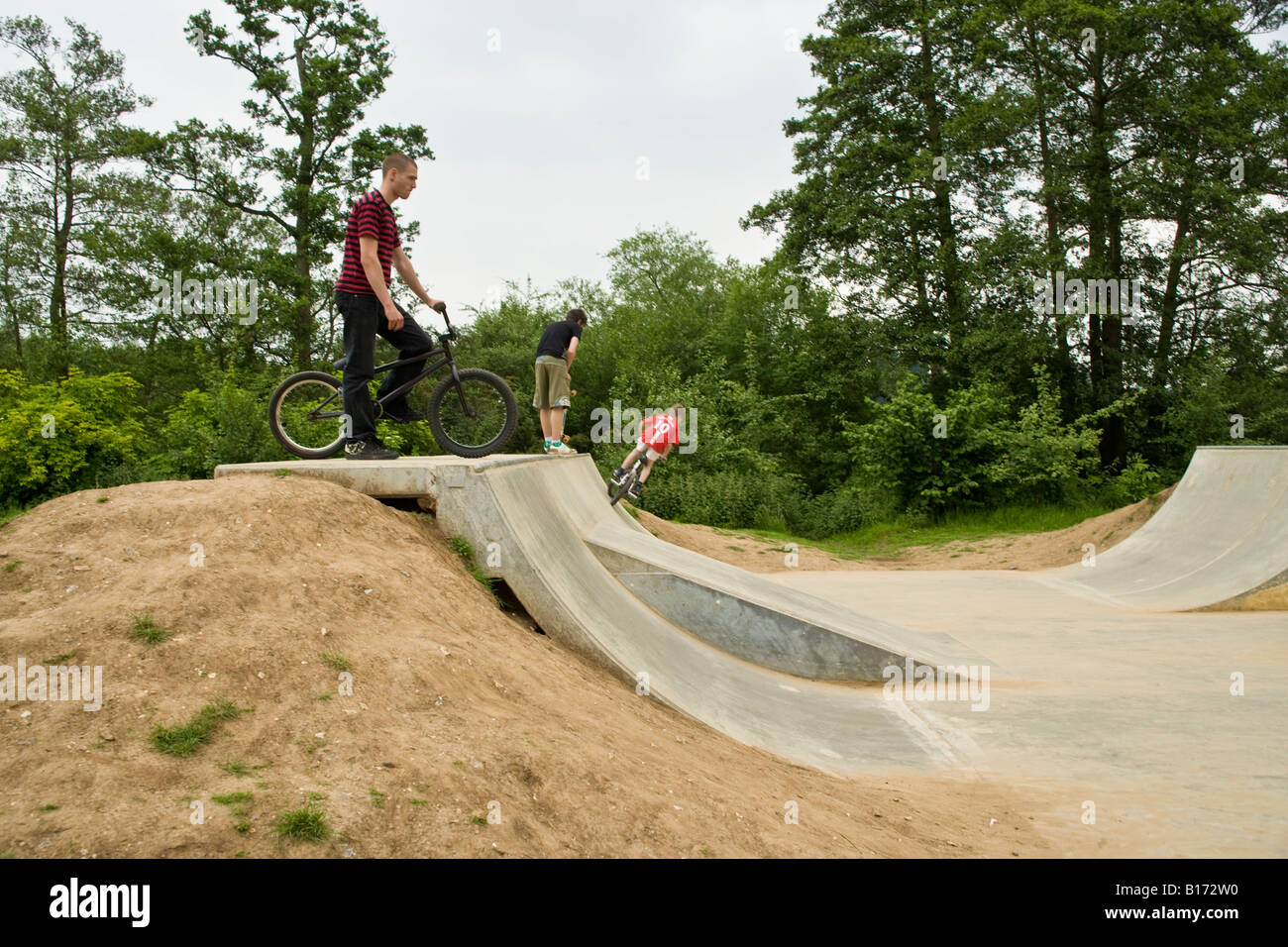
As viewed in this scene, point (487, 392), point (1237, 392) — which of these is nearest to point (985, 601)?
point (487, 392)

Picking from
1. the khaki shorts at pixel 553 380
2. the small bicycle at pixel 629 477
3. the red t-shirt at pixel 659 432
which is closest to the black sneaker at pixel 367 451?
the khaki shorts at pixel 553 380

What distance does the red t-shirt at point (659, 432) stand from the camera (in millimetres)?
12109

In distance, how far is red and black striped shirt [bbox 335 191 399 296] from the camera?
5.84 m

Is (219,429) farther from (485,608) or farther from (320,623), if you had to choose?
(320,623)

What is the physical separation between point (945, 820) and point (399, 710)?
243 cm

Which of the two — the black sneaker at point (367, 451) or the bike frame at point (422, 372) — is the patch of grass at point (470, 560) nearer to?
the black sneaker at point (367, 451)

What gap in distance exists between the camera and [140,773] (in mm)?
2627

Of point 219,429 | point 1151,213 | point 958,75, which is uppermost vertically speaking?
point 958,75

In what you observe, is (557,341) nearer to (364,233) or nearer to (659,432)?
(659,432)

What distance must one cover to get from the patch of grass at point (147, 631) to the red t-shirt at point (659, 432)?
8.94m

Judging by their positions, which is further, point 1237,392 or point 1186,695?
point 1237,392

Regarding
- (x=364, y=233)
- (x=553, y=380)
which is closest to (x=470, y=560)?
(x=364, y=233)

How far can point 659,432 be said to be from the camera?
12125 millimetres

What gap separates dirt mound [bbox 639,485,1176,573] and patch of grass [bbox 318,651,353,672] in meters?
10.7
